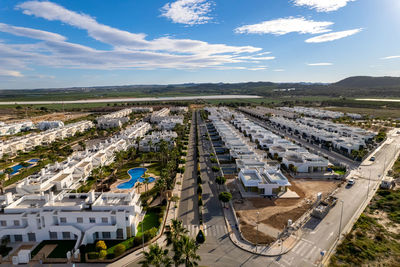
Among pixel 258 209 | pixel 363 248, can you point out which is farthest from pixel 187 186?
pixel 363 248

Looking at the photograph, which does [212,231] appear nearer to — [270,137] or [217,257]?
[217,257]

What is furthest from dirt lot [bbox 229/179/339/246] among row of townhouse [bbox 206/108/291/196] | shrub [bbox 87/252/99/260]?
shrub [bbox 87/252/99/260]

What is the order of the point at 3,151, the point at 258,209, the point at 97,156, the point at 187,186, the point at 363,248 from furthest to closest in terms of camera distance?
Result: the point at 3,151, the point at 97,156, the point at 187,186, the point at 258,209, the point at 363,248

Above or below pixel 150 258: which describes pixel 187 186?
below

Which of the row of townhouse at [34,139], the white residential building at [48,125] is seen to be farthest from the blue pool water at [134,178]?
the white residential building at [48,125]

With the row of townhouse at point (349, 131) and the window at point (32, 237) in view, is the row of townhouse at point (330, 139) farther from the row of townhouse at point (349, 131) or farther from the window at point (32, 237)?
the window at point (32, 237)

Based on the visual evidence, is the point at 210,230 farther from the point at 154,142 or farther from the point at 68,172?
the point at 154,142
